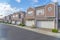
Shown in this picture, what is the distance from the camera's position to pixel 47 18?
39969 mm

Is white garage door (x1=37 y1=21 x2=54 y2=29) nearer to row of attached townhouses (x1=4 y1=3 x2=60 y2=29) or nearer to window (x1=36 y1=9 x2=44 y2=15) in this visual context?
row of attached townhouses (x1=4 y1=3 x2=60 y2=29)

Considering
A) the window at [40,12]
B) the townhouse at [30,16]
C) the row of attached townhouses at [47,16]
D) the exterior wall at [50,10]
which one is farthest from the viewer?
the townhouse at [30,16]

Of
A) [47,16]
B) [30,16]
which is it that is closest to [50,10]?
[47,16]

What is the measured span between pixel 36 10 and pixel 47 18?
30.5 ft

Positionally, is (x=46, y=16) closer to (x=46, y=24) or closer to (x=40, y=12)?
(x=46, y=24)

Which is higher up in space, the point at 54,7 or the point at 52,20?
the point at 54,7

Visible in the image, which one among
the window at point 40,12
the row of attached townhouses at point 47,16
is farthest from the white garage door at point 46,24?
the window at point 40,12

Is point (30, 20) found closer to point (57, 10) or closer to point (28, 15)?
point (28, 15)

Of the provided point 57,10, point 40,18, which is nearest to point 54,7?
point 57,10

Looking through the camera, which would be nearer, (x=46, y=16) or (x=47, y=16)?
(x=47, y=16)

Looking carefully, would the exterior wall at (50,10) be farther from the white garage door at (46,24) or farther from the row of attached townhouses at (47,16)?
the white garage door at (46,24)

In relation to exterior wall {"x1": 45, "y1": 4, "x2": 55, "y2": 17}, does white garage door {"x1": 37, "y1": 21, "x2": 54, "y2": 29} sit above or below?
below

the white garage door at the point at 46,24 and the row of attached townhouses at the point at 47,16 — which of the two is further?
the white garage door at the point at 46,24

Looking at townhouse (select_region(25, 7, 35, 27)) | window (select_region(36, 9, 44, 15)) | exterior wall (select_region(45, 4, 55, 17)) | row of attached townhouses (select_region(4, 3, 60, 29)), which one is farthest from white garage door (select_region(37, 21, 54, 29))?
townhouse (select_region(25, 7, 35, 27))
